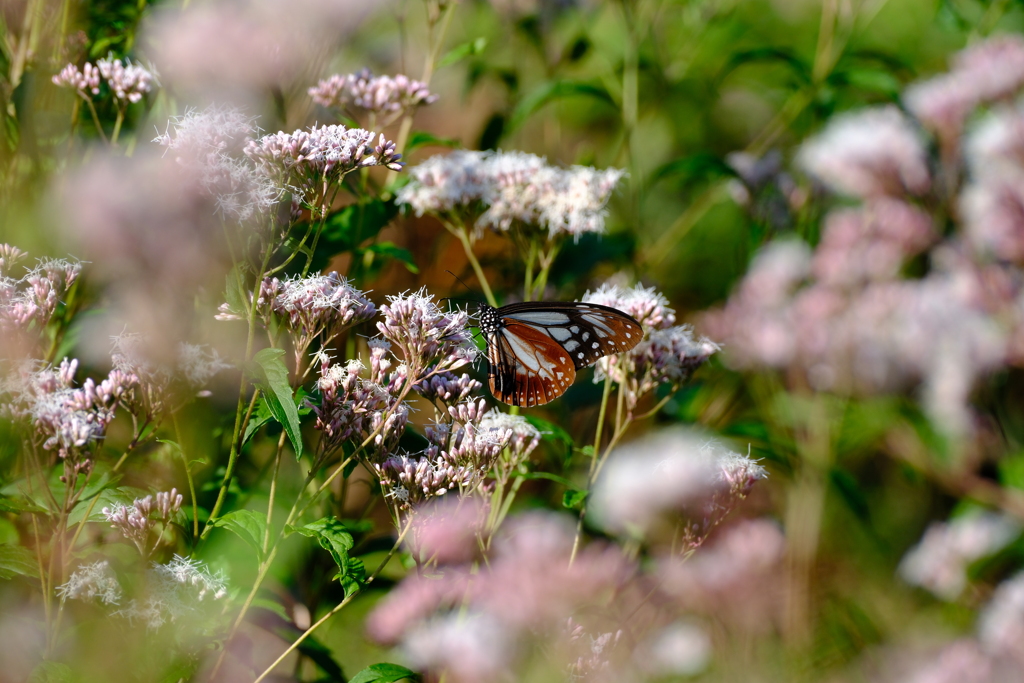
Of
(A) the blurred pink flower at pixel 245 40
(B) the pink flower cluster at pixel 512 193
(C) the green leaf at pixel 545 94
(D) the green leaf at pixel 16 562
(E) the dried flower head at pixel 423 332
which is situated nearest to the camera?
(D) the green leaf at pixel 16 562

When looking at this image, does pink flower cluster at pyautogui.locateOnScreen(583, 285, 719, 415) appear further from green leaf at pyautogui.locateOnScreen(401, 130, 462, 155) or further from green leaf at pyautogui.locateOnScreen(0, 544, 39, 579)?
green leaf at pyautogui.locateOnScreen(0, 544, 39, 579)

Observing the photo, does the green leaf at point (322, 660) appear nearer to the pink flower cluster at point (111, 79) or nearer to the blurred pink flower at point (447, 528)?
the blurred pink flower at point (447, 528)

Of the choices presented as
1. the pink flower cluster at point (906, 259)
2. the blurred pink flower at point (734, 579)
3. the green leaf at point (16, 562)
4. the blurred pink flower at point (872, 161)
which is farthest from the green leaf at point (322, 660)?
the blurred pink flower at point (872, 161)

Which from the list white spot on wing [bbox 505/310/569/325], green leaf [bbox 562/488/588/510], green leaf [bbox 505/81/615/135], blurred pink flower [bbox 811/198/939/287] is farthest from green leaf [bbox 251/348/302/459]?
blurred pink flower [bbox 811/198/939/287]

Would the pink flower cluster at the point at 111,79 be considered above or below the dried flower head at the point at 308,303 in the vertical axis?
above

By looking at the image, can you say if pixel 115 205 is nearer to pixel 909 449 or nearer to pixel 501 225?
pixel 501 225

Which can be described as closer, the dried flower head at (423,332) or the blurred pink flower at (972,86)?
the dried flower head at (423,332)

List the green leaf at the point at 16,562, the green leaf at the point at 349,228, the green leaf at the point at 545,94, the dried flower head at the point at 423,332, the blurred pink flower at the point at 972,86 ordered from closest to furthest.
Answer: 1. the green leaf at the point at 16,562
2. the dried flower head at the point at 423,332
3. the green leaf at the point at 349,228
4. the green leaf at the point at 545,94
5. the blurred pink flower at the point at 972,86

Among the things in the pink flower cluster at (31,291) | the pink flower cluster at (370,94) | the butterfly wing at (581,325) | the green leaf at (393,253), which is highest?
the pink flower cluster at (370,94)
